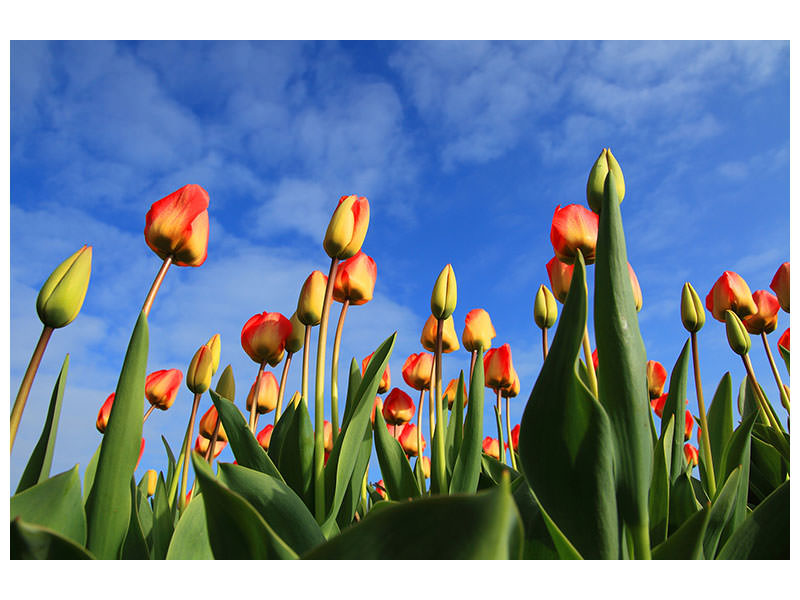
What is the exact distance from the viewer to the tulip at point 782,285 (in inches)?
59.7

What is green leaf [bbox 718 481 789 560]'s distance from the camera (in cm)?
50

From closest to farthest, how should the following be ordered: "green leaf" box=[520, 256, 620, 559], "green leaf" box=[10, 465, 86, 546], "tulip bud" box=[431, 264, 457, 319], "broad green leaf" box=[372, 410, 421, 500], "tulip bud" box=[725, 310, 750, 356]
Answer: "green leaf" box=[520, 256, 620, 559] → "green leaf" box=[10, 465, 86, 546] → "broad green leaf" box=[372, 410, 421, 500] → "tulip bud" box=[431, 264, 457, 319] → "tulip bud" box=[725, 310, 750, 356]

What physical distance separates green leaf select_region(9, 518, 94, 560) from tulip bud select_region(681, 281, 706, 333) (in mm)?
1210

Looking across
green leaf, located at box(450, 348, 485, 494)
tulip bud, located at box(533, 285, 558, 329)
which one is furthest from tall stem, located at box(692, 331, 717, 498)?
green leaf, located at box(450, 348, 485, 494)

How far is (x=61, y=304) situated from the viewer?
2.01 ft

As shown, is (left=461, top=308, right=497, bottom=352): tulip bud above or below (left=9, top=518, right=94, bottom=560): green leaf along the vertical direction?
above

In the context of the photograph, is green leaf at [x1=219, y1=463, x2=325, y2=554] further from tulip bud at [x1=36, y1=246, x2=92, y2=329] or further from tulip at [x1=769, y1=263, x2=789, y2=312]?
tulip at [x1=769, y1=263, x2=789, y2=312]

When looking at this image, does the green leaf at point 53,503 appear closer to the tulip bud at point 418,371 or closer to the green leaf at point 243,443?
the green leaf at point 243,443

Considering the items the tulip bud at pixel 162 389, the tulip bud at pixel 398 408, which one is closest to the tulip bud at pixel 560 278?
the tulip bud at pixel 398 408

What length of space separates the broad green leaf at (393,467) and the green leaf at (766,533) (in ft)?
1.94

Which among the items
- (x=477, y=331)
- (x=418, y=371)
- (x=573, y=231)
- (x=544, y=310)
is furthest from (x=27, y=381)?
(x=418, y=371)
